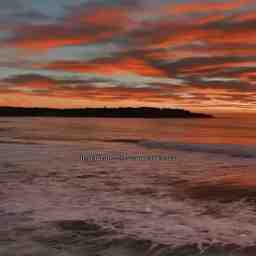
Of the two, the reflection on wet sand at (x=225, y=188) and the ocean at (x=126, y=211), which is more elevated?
the reflection on wet sand at (x=225, y=188)

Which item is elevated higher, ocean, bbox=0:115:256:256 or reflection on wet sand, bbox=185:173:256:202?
reflection on wet sand, bbox=185:173:256:202

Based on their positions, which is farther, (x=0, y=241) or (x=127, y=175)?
(x=127, y=175)

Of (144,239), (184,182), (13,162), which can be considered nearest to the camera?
(144,239)

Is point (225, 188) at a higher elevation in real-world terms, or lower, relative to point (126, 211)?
higher

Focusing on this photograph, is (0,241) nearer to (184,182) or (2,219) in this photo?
(2,219)

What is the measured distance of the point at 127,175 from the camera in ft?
45.1

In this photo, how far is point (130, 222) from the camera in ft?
25.3

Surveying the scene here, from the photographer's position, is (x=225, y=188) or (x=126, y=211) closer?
(x=126, y=211)

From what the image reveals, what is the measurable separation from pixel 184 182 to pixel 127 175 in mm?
2341

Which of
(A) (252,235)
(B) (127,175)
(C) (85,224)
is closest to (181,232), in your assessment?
(A) (252,235)

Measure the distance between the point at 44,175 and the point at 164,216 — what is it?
6425 millimetres

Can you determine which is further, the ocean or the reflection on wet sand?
the reflection on wet sand

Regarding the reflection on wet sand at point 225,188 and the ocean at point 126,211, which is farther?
the reflection on wet sand at point 225,188

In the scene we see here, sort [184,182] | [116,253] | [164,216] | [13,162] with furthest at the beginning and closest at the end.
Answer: [13,162] → [184,182] → [164,216] → [116,253]
